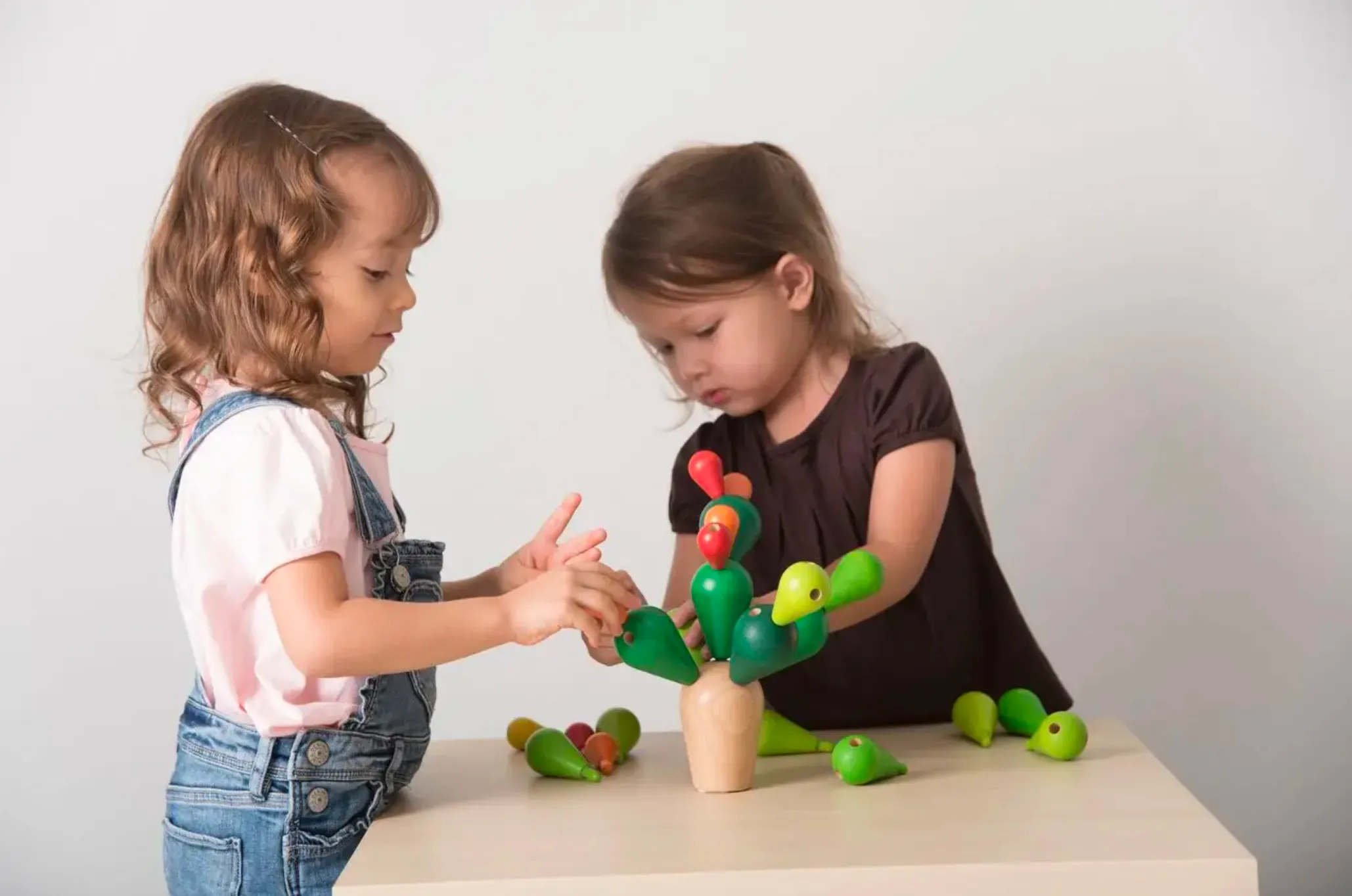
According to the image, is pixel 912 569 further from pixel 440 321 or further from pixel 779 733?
pixel 440 321

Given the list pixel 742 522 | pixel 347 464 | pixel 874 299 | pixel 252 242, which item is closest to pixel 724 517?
pixel 742 522

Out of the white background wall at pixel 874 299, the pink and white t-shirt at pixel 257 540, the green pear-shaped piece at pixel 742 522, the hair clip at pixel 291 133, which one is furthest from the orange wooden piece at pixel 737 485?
the white background wall at pixel 874 299

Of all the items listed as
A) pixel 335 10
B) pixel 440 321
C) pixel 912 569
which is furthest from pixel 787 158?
pixel 335 10

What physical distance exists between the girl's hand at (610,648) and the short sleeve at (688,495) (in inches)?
11.2

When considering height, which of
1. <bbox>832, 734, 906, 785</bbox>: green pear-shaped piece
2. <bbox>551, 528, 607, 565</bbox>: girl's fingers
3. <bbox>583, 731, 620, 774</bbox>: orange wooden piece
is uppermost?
<bbox>551, 528, 607, 565</bbox>: girl's fingers

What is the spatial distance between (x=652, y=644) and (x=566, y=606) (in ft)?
0.22

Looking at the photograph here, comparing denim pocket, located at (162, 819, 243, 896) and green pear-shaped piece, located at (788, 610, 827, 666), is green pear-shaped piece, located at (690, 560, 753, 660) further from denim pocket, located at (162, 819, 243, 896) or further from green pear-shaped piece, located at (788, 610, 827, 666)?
denim pocket, located at (162, 819, 243, 896)

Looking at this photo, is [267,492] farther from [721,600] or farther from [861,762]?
[861,762]

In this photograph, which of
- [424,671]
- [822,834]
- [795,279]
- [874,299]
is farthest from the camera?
[874,299]

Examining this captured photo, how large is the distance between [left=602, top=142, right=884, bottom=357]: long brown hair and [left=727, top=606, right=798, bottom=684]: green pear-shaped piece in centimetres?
38

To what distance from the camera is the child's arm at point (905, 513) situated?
1116 millimetres

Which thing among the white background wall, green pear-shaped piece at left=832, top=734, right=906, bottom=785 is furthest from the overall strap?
the white background wall

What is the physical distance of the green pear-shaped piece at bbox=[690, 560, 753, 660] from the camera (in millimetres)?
938

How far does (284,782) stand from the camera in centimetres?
92
